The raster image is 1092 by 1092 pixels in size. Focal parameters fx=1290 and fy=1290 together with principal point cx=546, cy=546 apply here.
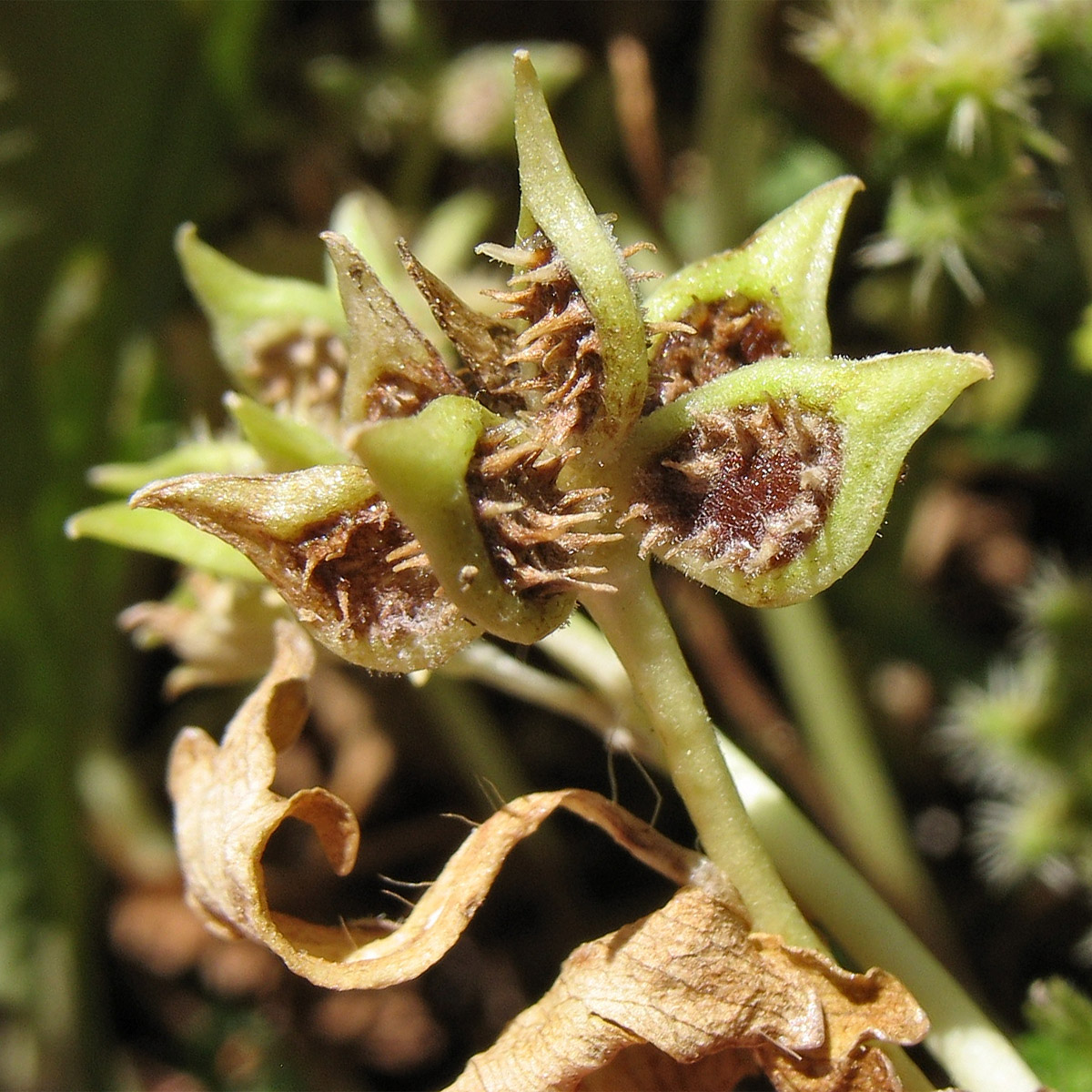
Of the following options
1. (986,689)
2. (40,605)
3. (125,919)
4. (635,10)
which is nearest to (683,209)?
(635,10)

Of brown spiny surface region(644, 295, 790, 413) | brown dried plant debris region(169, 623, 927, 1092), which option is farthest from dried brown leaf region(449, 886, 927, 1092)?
brown spiny surface region(644, 295, 790, 413)

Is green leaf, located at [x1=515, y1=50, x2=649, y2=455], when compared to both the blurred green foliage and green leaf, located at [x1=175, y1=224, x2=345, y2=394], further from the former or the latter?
the blurred green foliage

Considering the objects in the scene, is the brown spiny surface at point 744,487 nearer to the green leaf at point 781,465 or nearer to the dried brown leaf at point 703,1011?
the green leaf at point 781,465

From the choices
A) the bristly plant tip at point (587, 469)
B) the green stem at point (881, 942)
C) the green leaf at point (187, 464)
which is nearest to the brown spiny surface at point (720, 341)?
the bristly plant tip at point (587, 469)

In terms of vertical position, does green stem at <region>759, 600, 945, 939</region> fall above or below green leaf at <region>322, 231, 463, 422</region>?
below

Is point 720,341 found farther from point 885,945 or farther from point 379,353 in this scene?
point 885,945

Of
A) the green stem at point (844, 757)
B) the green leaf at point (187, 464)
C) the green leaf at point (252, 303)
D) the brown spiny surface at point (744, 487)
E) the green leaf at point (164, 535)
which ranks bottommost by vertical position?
the green stem at point (844, 757)

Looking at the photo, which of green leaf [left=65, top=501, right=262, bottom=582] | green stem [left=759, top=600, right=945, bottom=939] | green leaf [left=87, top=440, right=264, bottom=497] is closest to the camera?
green leaf [left=65, top=501, right=262, bottom=582]
